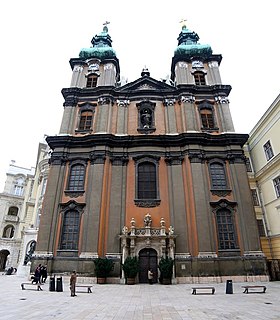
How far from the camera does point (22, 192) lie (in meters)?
45.1

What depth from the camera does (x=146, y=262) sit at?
1916 centimetres

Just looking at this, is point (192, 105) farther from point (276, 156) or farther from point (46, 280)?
point (46, 280)

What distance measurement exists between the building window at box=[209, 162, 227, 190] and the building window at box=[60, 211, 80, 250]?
40.0 ft

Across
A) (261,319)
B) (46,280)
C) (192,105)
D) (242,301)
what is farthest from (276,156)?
(46,280)

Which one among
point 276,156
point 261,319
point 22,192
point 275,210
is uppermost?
point 22,192

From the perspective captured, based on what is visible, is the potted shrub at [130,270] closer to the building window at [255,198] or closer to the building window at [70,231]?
the building window at [70,231]

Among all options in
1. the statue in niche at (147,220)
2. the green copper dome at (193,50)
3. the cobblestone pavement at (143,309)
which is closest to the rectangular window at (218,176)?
the statue in niche at (147,220)

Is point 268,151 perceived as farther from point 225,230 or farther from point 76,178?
point 76,178

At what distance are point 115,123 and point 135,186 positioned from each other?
7.16 meters

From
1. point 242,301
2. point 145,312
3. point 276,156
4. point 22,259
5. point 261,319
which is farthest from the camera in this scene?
point 22,259

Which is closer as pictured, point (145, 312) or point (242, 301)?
point (145, 312)

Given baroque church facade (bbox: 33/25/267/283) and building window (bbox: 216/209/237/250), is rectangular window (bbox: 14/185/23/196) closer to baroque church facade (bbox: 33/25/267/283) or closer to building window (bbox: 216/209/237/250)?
baroque church facade (bbox: 33/25/267/283)

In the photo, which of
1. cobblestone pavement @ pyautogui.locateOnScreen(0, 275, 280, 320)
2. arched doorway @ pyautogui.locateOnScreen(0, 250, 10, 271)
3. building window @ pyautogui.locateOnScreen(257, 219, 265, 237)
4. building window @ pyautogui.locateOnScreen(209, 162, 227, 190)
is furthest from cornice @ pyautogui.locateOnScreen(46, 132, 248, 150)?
arched doorway @ pyautogui.locateOnScreen(0, 250, 10, 271)

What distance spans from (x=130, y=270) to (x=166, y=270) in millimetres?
2566
